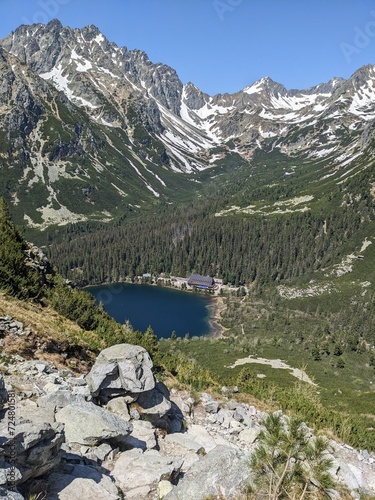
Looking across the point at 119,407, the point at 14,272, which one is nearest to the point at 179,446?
the point at 119,407

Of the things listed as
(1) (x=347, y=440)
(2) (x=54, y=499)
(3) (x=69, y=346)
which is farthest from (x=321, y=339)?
(2) (x=54, y=499)

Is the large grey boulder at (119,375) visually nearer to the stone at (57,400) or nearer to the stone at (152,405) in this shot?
the stone at (152,405)

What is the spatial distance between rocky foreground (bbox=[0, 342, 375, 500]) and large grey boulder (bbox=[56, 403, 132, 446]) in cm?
3

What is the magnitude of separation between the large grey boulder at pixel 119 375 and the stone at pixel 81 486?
16.7ft

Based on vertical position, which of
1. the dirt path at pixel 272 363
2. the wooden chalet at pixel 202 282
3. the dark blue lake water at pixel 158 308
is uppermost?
the wooden chalet at pixel 202 282

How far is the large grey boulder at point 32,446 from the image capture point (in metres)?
9.02

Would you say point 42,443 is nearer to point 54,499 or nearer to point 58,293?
point 54,499

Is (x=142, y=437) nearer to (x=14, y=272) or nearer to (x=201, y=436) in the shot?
(x=201, y=436)

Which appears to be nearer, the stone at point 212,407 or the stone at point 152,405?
the stone at point 152,405

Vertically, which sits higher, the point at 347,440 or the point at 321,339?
the point at 347,440

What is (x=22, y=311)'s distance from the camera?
22.8 metres

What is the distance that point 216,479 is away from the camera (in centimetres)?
1135

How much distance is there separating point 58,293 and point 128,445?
18.7 metres

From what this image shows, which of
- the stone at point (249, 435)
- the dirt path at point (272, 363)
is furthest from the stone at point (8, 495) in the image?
the dirt path at point (272, 363)
